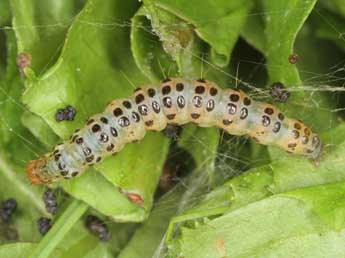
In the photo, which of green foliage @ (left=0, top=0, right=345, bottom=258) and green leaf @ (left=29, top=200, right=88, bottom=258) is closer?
green foliage @ (left=0, top=0, right=345, bottom=258)

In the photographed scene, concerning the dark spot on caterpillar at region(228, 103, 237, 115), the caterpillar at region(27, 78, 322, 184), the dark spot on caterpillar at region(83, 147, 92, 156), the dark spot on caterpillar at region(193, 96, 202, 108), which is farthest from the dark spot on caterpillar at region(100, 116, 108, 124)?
the dark spot on caterpillar at region(228, 103, 237, 115)

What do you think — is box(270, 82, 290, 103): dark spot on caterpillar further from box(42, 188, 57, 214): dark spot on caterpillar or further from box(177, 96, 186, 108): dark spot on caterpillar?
box(42, 188, 57, 214): dark spot on caterpillar

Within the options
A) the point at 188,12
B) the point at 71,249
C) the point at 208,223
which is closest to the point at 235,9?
the point at 188,12

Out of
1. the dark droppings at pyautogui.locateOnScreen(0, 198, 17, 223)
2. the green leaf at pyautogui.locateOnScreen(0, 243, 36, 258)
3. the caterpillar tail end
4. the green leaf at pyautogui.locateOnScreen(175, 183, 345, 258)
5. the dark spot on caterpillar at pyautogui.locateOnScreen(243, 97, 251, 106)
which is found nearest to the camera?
the green leaf at pyautogui.locateOnScreen(175, 183, 345, 258)

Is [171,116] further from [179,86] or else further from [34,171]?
[34,171]

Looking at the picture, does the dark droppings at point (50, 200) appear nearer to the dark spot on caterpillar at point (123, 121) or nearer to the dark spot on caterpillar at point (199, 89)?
the dark spot on caterpillar at point (123, 121)

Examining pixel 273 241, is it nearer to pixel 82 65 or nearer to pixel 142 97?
pixel 142 97

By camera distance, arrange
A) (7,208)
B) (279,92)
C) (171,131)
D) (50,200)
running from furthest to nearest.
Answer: (7,208) < (50,200) < (171,131) < (279,92)

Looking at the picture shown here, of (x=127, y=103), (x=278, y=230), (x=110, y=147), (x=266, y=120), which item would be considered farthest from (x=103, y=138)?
(x=278, y=230)
